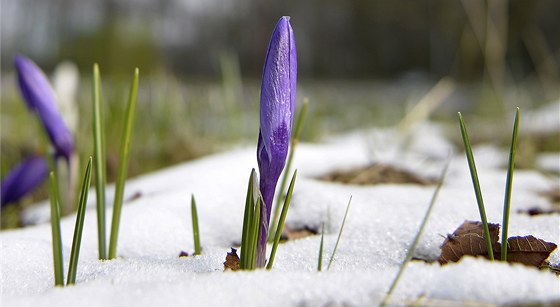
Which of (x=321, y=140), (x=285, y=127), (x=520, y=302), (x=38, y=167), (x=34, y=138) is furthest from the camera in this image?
(x=321, y=140)

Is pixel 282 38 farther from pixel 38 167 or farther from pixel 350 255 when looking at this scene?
pixel 38 167

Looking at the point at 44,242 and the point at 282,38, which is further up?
the point at 282,38

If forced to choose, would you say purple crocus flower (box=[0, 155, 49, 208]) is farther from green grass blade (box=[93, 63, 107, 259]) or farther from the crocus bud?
green grass blade (box=[93, 63, 107, 259])

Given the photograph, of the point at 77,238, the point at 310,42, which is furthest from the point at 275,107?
the point at 310,42

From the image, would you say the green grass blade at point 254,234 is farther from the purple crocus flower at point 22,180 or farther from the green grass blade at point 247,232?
the purple crocus flower at point 22,180

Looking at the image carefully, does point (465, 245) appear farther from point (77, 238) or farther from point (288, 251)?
point (77, 238)

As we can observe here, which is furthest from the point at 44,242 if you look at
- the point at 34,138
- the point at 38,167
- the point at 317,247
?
the point at 34,138
